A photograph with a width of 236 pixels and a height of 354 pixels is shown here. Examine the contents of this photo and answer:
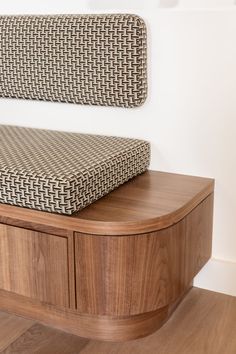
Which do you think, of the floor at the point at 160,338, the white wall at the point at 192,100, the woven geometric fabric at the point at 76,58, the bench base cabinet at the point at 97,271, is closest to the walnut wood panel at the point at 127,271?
the bench base cabinet at the point at 97,271

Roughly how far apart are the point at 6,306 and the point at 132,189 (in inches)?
20.7

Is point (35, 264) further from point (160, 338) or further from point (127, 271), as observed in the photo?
point (160, 338)

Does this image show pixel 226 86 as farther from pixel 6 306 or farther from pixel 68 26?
pixel 6 306

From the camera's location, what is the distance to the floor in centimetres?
141

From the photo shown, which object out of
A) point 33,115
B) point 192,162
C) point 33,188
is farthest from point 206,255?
point 33,115

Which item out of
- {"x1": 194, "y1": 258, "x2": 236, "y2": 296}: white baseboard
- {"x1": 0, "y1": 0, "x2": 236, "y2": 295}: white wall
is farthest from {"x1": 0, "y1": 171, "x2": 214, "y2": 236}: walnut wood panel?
{"x1": 194, "y1": 258, "x2": 236, "y2": 296}: white baseboard

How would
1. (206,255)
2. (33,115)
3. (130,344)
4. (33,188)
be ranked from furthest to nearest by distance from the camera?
1. (33,115)
2. (206,255)
3. (130,344)
4. (33,188)

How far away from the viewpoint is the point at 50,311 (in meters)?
1.50

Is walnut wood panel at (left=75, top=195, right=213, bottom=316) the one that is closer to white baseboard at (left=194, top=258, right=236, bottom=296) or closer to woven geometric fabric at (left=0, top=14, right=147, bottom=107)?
white baseboard at (left=194, top=258, right=236, bottom=296)

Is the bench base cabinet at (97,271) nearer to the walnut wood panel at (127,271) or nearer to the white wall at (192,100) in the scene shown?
the walnut wood panel at (127,271)

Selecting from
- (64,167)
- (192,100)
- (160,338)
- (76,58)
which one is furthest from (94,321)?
(76,58)

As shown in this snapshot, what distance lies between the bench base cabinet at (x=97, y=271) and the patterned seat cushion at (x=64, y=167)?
5cm

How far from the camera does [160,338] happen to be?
146 cm

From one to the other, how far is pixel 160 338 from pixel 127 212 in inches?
15.4
